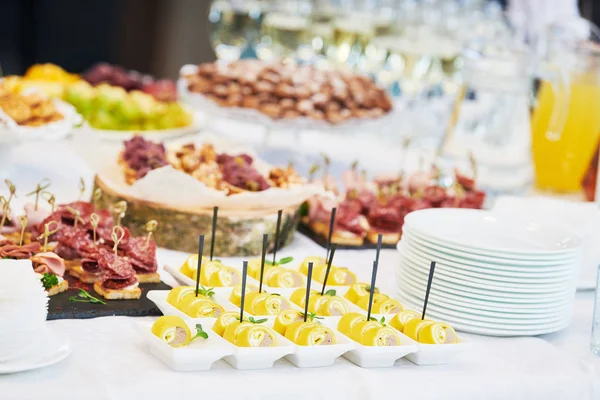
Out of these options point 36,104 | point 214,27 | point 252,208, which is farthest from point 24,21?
point 252,208

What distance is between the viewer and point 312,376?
1410 mm

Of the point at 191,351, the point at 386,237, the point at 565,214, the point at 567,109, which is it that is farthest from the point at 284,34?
the point at 191,351

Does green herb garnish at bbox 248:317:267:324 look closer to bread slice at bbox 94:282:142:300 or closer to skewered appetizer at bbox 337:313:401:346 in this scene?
skewered appetizer at bbox 337:313:401:346

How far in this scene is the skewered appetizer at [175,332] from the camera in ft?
4.53

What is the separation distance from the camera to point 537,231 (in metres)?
1.87

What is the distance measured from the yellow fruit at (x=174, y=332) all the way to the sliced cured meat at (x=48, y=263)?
0.35 m

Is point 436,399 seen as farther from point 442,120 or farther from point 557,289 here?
point 442,120

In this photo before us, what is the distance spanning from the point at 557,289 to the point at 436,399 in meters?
0.38

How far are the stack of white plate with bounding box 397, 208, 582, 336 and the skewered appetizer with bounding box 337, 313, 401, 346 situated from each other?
0.22 meters

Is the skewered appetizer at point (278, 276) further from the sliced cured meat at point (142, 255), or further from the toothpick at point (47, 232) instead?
the toothpick at point (47, 232)

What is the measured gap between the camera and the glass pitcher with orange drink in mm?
2723

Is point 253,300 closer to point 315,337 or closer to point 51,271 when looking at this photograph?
point 315,337

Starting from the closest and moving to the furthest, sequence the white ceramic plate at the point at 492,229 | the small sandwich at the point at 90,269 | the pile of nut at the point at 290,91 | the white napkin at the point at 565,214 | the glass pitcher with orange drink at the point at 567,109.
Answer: the small sandwich at the point at 90,269, the white ceramic plate at the point at 492,229, the white napkin at the point at 565,214, the glass pitcher with orange drink at the point at 567,109, the pile of nut at the point at 290,91

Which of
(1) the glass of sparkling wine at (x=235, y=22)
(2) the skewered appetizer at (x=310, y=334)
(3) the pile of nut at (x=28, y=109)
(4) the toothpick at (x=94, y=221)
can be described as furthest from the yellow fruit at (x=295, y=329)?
(1) the glass of sparkling wine at (x=235, y=22)
